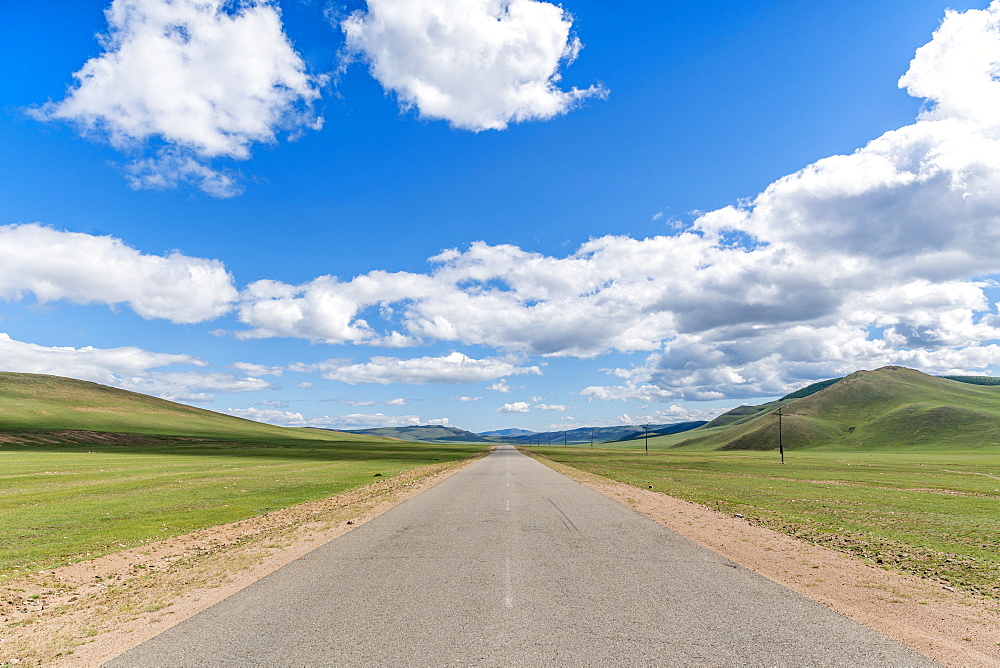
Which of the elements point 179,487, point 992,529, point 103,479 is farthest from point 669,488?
point 103,479

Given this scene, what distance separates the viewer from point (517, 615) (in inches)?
355

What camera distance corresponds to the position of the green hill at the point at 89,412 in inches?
5022

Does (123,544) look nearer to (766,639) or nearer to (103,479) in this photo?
(766,639)

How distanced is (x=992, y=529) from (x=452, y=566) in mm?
19959

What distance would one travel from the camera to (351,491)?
33.9 meters

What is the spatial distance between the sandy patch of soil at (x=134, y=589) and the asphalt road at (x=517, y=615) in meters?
0.71

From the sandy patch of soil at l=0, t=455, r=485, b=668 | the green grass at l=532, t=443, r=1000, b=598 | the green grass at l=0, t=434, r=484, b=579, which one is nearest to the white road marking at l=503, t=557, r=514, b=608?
the sandy patch of soil at l=0, t=455, r=485, b=668

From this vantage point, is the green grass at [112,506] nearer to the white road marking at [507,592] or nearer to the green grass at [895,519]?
the white road marking at [507,592]

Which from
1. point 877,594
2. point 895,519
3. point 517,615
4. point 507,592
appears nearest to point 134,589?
point 507,592

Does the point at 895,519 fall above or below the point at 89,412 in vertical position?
below

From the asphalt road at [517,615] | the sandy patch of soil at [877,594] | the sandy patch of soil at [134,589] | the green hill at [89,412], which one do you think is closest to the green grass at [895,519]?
the sandy patch of soil at [877,594]

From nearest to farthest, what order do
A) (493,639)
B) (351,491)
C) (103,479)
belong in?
(493,639) < (351,491) < (103,479)

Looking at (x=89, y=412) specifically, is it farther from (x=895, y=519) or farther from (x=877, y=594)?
(x=877, y=594)

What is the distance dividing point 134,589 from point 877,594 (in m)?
15.9
